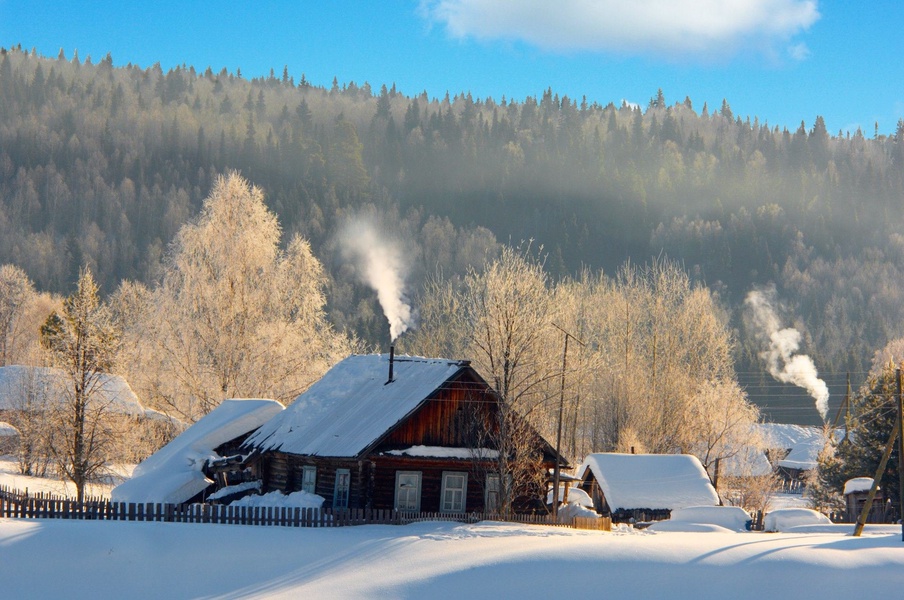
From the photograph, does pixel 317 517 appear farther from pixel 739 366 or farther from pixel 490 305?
pixel 739 366

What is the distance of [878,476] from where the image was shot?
98.3ft

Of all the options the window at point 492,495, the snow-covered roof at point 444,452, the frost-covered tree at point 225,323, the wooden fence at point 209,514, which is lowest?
the wooden fence at point 209,514

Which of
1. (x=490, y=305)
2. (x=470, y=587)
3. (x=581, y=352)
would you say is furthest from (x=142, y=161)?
(x=470, y=587)

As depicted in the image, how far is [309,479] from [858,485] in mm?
27277

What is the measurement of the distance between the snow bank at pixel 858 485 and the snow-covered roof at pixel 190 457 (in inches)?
1070

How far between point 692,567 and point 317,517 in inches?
415

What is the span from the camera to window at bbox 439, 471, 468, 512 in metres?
31.0

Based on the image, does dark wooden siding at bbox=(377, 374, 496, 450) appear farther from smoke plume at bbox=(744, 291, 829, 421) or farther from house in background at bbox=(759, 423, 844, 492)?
smoke plume at bbox=(744, 291, 829, 421)

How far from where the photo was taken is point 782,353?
396 feet

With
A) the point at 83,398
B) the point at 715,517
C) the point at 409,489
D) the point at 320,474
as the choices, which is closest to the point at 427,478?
the point at 409,489

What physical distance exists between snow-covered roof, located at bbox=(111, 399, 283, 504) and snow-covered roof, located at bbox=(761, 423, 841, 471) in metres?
56.2

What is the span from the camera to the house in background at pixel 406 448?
30281 millimetres

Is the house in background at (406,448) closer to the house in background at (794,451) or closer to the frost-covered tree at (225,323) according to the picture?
the frost-covered tree at (225,323)

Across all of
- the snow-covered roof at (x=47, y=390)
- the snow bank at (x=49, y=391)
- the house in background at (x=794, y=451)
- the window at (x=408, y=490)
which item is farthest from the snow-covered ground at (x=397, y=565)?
the house in background at (x=794, y=451)
